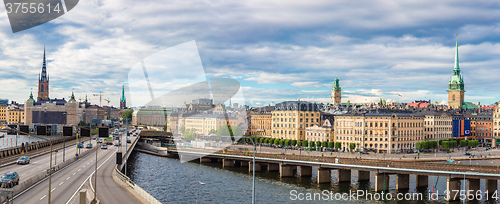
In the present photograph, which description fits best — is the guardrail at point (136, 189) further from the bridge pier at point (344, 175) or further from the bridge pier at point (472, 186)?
the bridge pier at point (472, 186)

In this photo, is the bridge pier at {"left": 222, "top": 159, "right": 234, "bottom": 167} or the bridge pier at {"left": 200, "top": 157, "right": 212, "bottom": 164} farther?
the bridge pier at {"left": 200, "top": 157, "right": 212, "bottom": 164}

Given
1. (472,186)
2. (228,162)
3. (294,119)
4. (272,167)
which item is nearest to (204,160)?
(228,162)

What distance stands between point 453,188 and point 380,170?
11175mm

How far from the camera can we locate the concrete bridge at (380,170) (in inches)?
2471

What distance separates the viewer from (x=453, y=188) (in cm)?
6312

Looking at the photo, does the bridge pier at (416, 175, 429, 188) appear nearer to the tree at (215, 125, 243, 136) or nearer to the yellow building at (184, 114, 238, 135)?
the tree at (215, 125, 243, 136)

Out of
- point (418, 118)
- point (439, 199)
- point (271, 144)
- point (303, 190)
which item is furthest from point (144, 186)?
point (418, 118)

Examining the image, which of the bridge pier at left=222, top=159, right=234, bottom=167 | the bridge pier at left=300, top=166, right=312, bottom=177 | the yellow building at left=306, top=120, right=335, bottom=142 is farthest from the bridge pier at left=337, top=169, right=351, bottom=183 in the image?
the yellow building at left=306, top=120, right=335, bottom=142

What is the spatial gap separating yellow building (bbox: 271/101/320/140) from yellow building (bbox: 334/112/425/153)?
15808 mm

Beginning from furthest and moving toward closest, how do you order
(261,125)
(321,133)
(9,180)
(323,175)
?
1. (261,125)
2. (321,133)
3. (323,175)
4. (9,180)

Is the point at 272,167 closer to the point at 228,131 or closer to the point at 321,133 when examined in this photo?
the point at 321,133

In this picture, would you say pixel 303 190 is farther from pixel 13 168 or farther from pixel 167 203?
pixel 13 168

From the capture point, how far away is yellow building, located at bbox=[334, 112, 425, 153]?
121m

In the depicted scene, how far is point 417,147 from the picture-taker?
122 meters
